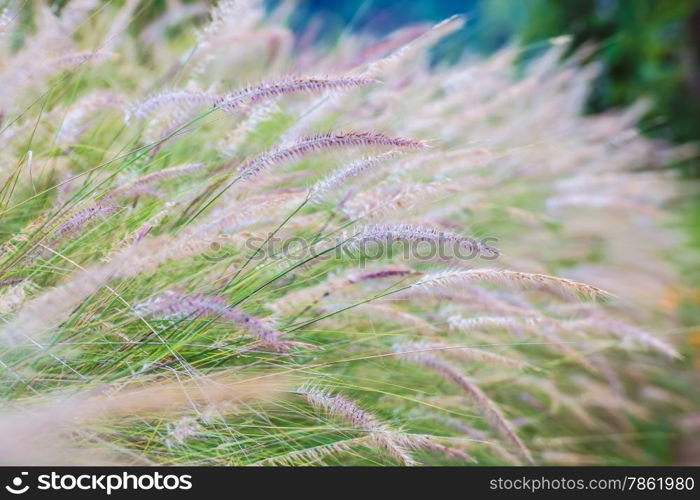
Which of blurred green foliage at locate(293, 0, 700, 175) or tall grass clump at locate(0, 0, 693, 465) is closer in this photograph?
tall grass clump at locate(0, 0, 693, 465)

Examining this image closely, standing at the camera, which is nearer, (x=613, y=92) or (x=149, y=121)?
(x=149, y=121)

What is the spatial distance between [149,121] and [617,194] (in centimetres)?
207

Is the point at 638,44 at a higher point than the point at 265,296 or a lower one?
higher

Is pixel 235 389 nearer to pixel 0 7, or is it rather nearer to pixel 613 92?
pixel 0 7

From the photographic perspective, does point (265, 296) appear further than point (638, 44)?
No

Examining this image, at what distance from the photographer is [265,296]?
163 centimetres

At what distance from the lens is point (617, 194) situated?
3021 millimetres

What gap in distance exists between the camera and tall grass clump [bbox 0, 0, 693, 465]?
1.35 meters

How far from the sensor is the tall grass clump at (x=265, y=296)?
135cm

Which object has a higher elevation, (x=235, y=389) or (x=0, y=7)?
(x=0, y=7)

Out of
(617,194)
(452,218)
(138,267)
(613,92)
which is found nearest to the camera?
Result: (138,267)

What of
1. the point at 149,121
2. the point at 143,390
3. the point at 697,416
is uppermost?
the point at 149,121

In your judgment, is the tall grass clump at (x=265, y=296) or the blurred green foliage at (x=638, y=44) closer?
the tall grass clump at (x=265, y=296)
